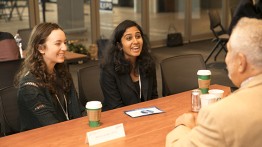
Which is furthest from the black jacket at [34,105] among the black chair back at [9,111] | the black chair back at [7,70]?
the black chair back at [7,70]

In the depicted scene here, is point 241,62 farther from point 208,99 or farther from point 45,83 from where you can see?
point 45,83

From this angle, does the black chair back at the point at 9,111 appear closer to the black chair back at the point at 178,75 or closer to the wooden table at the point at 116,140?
the wooden table at the point at 116,140

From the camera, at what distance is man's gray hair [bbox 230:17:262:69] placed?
65.4 inches

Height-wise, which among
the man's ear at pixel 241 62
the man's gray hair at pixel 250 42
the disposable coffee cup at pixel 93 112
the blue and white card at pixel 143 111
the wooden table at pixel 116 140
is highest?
the man's gray hair at pixel 250 42

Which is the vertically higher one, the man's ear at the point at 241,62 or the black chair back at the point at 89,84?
the man's ear at the point at 241,62

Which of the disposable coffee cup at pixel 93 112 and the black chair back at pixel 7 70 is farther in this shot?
the black chair back at pixel 7 70

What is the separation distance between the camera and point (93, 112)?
2.59 meters

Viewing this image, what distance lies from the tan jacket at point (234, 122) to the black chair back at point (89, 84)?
2030mm

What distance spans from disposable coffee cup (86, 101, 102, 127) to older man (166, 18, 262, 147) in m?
0.90

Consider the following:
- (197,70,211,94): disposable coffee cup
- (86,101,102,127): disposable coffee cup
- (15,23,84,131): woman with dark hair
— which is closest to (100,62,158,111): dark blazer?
(15,23,84,131): woman with dark hair

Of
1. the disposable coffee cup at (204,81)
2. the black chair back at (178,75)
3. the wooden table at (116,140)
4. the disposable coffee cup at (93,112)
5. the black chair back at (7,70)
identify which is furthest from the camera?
the black chair back at (7,70)

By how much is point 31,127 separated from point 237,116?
5.53 ft

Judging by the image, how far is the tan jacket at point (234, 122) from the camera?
1.58 m

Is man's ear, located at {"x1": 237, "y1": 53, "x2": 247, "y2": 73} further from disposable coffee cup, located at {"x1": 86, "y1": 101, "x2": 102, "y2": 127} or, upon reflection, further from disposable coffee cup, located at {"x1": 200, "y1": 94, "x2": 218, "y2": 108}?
disposable coffee cup, located at {"x1": 86, "y1": 101, "x2": 102, "y2": 127}
